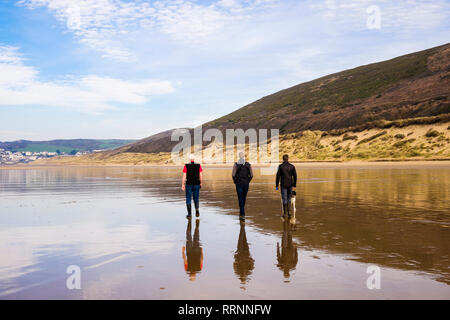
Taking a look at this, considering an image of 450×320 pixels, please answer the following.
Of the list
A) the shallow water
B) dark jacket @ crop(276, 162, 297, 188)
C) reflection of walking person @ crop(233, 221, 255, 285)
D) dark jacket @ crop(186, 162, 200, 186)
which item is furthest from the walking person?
reflection of walking person @ crop(233, 221, 255, 285)

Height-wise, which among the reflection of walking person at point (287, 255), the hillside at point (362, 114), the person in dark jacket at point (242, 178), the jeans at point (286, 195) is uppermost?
the hillside at point (362, 114)

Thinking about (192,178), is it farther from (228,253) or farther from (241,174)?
(228,253)

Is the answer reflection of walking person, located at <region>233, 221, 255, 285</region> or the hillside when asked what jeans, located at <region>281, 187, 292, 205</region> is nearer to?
reflection of walking person, located at <region>233, 221, 255, 285</region>

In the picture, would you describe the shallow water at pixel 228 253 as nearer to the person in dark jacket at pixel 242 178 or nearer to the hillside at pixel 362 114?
the person in dark jacket at pixel 242 178

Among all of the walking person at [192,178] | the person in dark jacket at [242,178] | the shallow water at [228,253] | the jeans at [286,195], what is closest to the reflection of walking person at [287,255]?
the shallow water at [228,253]

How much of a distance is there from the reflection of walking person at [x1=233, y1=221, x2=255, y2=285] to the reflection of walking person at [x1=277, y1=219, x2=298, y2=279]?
0.51 meters

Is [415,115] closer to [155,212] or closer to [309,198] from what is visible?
[309,198]

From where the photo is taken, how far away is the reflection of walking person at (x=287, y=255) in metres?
6.63

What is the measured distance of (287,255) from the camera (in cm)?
755

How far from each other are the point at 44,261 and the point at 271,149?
81479 millimetres

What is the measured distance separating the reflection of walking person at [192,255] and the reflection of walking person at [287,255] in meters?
1.36

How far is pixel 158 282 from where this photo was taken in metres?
5.90

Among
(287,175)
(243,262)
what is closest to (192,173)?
(287,175)
